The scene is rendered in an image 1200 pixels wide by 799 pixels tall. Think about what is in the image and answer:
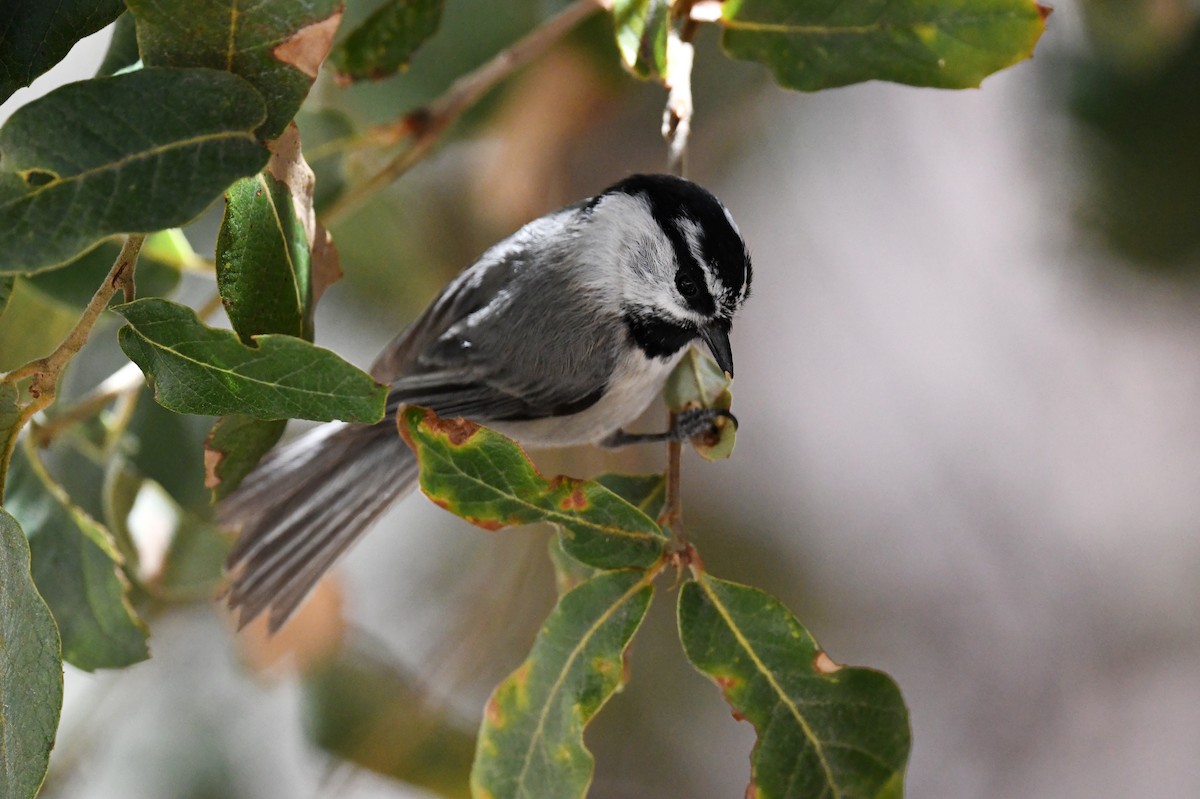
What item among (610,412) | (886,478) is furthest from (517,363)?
(886,478)

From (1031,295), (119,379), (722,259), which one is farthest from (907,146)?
(119,379)

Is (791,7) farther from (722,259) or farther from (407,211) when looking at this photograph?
(407,211)

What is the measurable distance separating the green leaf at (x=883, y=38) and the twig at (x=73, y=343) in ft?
1.86

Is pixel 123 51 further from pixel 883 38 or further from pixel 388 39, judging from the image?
pixel 883 38

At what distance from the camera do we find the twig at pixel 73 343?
2.31ft

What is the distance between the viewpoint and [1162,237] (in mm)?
1799

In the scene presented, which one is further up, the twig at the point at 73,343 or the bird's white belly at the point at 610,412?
the twig at the point at 73,343

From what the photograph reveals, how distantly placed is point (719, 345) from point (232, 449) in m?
0.52

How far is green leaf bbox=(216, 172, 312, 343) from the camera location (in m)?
0.72

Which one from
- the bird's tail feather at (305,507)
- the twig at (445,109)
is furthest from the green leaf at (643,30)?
the bird's tail feather at (305,507)

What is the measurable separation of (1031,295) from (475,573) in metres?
1.63

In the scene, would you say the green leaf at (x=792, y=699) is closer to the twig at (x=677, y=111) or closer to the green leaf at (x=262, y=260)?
the twig at (x=677, y=111)

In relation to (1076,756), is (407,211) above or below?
above

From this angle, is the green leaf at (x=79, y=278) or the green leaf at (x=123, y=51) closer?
the green leaf at (x=123, y=51)
